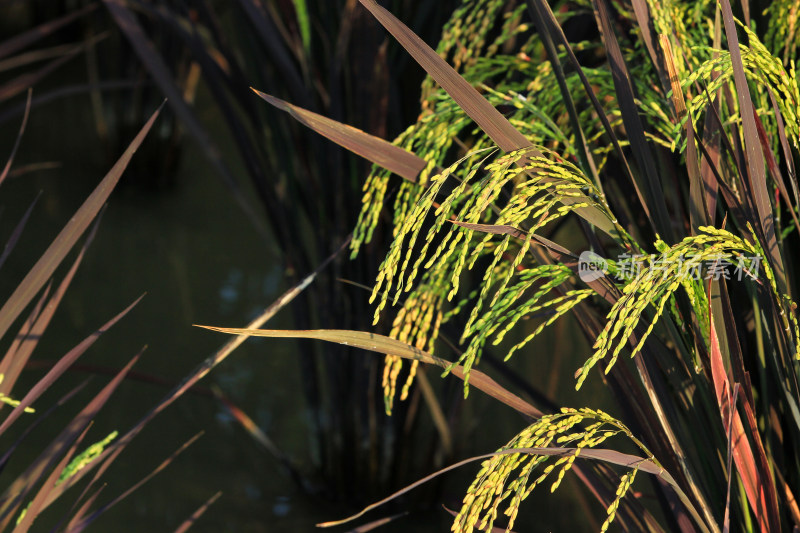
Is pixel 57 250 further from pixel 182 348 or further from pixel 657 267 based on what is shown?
pixel 182 348

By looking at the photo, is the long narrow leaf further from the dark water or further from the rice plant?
the dark water

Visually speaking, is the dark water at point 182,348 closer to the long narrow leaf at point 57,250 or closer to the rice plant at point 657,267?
the long narrow leaf at point 57,250

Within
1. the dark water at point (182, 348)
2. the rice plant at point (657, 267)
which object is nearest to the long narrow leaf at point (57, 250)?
the rice plant at point (657, 267)

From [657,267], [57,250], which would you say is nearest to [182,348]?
[57,250]

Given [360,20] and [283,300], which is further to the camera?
[360,20]

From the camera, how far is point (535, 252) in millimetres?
817

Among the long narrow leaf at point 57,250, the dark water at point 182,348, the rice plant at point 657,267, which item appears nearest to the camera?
the rice plant at point 657,267

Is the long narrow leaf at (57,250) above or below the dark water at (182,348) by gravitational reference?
above

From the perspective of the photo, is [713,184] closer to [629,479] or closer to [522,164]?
[522,164]

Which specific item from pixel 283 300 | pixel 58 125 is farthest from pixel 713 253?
pixel 58 125

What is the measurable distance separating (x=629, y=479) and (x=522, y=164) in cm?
29

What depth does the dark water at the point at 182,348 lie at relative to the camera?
148 cm

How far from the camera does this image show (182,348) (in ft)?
6.08

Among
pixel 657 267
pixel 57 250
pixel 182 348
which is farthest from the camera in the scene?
pixel 182 348
